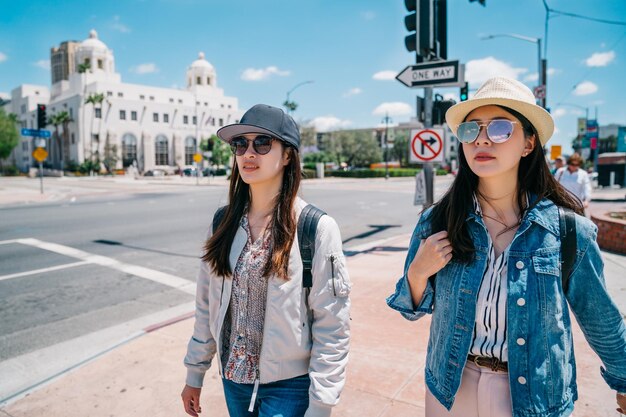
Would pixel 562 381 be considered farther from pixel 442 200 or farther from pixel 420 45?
pixel 420 45

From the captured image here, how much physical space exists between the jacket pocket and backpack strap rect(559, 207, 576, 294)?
0.81 metres

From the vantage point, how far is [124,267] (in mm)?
7812

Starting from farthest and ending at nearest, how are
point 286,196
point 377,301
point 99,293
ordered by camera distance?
1. point 99,293
2. point 377,301
3. point 286,196

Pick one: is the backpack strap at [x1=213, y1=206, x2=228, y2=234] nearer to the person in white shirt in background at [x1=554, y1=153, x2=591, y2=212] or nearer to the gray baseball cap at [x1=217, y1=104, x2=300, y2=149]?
the gray baseball cap at [x1=217, y1=104, x2=300, y2=149]

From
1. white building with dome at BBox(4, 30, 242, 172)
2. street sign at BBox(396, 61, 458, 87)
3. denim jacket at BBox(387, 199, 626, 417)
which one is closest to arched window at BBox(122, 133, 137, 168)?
white building with dome at BBox(4, 30, 242, 172)

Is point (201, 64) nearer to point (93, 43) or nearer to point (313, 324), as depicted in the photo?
point (93, 43)

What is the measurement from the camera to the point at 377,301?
5652mm

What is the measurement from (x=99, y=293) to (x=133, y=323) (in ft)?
4.91

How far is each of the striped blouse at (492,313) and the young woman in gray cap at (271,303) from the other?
1.79ft

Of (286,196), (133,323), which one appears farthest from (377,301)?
(286,196)

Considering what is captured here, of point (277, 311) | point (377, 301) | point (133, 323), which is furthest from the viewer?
A: point (377, 301)

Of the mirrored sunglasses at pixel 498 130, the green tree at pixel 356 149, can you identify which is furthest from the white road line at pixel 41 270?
the green tree at pixel 356 149

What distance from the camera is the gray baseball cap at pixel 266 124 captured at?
202 centimetres

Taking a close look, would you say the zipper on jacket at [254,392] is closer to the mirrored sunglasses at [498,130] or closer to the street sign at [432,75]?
the mirrored sunglasses at [498,130]
